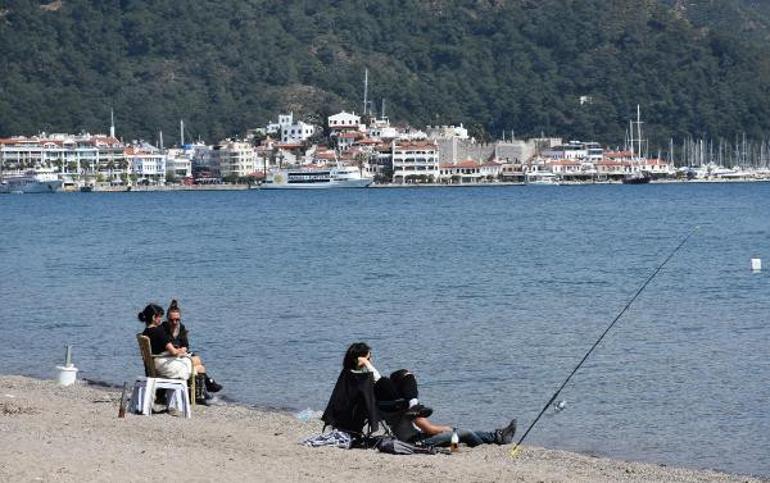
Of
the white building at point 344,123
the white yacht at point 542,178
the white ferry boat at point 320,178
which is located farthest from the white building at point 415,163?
the white building at point 344,123

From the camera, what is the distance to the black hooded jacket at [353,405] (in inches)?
458

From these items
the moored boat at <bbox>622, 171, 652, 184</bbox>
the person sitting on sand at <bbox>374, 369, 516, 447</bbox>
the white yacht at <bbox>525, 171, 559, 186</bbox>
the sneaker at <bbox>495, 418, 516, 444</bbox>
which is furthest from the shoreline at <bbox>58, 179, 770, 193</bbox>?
the person sitting on sand at <bbox>374, 369, 516, 447</bbox>

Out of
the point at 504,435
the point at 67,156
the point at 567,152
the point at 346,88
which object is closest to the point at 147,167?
the point at 67,156

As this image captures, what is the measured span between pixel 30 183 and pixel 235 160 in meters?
18.9

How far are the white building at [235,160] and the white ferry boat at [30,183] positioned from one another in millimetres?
15428

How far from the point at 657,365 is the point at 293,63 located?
585 feet

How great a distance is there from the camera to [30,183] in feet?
473

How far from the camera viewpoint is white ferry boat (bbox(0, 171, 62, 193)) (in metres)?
144

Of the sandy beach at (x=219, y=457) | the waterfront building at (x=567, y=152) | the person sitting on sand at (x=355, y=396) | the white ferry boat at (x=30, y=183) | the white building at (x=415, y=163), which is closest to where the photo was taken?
the sandy beach at (x=219, y=457)

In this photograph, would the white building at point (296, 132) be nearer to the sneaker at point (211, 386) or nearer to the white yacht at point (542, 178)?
the white yacht at point (542, 178)

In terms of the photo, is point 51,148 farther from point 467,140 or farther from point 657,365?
point 657,365

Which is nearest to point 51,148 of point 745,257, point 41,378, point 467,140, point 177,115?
point 177,115

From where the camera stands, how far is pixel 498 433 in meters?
12.3

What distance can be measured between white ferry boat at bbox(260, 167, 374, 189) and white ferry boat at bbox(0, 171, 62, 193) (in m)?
19.4
